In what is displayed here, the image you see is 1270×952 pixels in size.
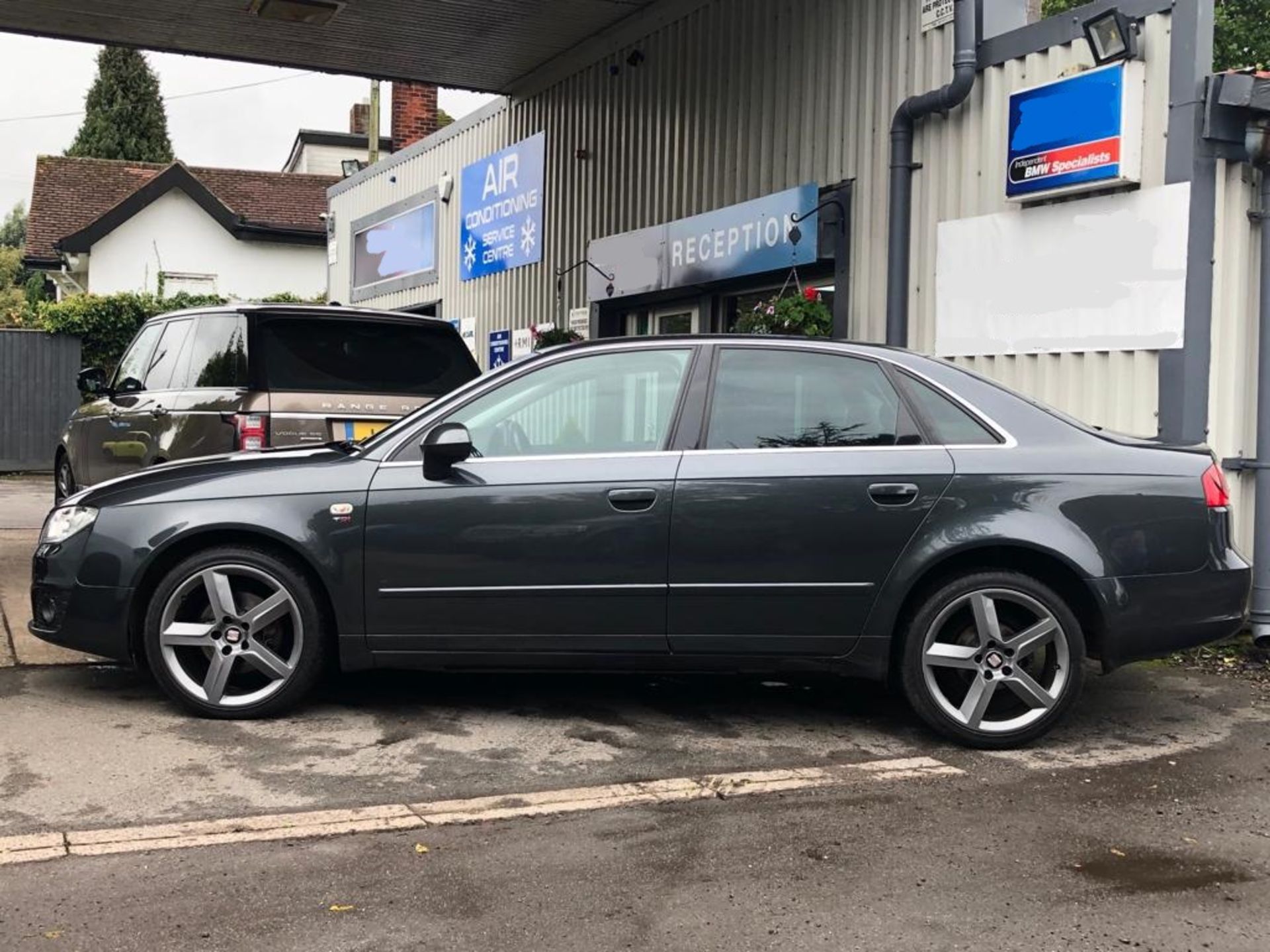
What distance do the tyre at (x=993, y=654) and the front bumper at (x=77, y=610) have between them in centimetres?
321

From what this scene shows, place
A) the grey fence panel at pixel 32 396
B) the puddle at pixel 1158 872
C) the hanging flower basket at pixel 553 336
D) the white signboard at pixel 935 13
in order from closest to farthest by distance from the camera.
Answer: the puddle at pixel 1158 872
the white signboard at pixel 935 13
the hanging flower basket at pixel 553 336
the grey fence panel at pixel 32 396

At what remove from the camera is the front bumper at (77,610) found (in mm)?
5309

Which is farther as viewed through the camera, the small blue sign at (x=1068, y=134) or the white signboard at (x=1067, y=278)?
the small blue sign at (x=1068, y=134)

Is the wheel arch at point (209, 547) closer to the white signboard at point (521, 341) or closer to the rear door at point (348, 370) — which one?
the rear door at point (348, 370)

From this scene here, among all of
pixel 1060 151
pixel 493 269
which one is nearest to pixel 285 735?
pixel 1060 151

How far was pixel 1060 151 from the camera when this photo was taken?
766 cm

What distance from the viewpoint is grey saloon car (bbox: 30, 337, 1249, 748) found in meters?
5.12

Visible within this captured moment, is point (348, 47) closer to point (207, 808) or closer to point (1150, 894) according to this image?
point (207, 808)

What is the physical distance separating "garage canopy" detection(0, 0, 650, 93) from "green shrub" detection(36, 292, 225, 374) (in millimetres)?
8374

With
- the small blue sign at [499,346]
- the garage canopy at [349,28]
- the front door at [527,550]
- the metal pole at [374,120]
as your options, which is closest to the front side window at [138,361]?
the garage canopy at [349,28]

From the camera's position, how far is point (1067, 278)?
25.4 feet

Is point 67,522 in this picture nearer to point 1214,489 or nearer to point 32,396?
point 1214,489

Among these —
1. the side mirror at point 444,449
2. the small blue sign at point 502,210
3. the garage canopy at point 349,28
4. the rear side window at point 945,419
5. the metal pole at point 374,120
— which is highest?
the metal pole at point 374,120

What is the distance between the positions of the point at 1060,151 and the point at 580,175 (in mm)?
6612
